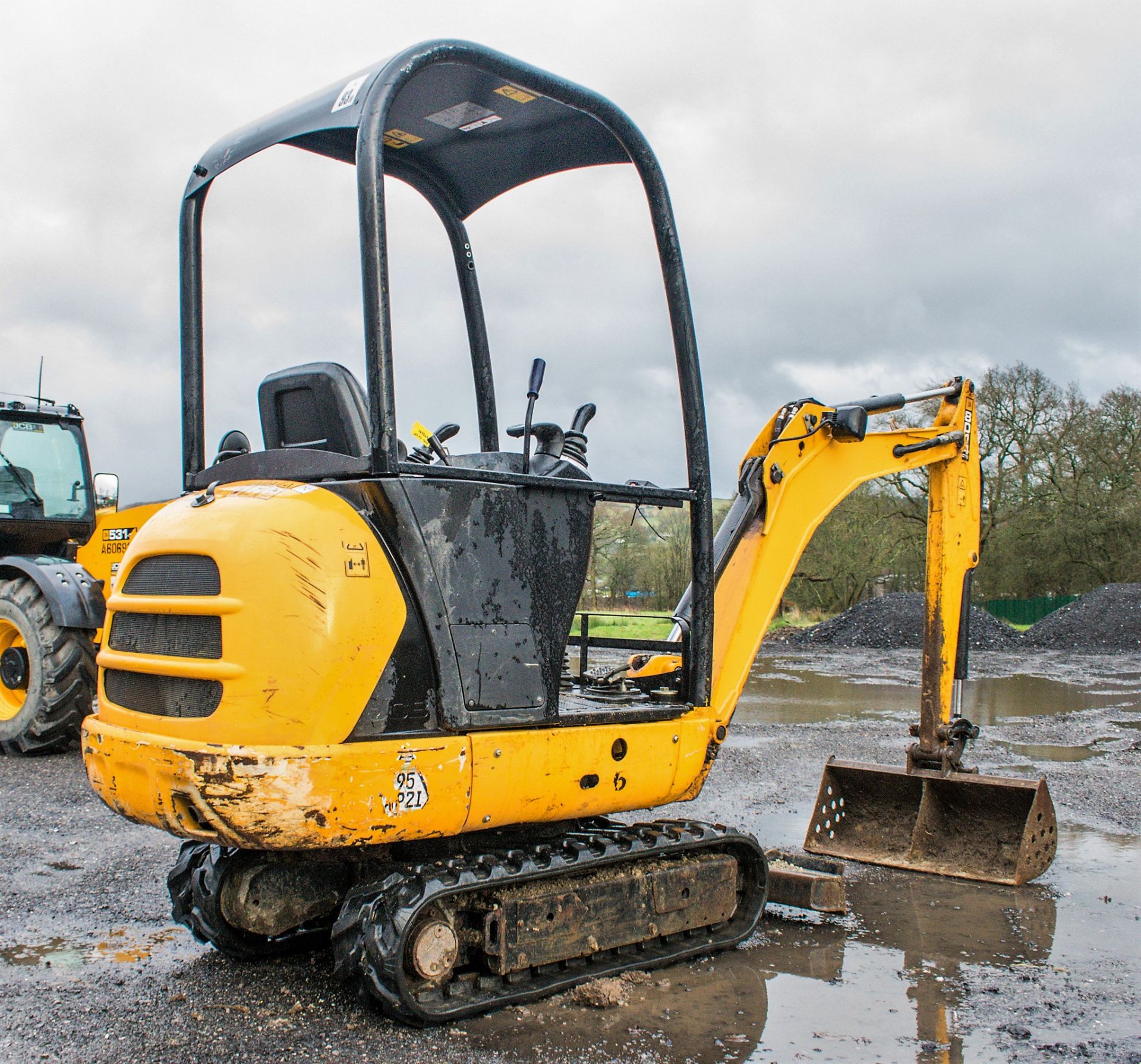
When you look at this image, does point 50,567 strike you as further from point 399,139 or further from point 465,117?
point 465,117

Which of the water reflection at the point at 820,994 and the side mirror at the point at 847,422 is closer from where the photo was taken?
the water reflection at the point at 820,994

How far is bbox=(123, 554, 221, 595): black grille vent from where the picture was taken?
322cm

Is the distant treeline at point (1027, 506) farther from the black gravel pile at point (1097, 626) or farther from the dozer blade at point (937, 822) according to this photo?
the dozer blade at point (937, 822)

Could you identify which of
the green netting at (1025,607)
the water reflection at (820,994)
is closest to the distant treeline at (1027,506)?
the green netting at (1025,607)

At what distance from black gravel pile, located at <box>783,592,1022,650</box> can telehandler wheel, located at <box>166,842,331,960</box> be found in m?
18.5

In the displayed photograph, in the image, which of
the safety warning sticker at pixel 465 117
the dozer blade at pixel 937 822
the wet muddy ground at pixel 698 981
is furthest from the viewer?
the dozer blade at pixel 937 822

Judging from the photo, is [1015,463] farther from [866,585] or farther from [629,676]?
[629,676]

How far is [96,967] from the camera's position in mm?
3840

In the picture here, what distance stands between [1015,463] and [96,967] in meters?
30.7

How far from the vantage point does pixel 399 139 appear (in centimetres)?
413

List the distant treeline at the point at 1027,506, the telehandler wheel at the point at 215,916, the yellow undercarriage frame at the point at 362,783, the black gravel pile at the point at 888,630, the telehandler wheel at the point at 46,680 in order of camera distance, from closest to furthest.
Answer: the yellow undercarriage frame at the point at 362,783
the telehandler wheel at the point at 215,916
the telehandler wheel at the point at 46,680
the black gravel pile at the point at 888,630
the distant treeline at the point at 1027,506

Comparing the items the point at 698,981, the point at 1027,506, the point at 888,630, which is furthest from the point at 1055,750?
the point at 1027,506

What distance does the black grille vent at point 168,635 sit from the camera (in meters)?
3.20

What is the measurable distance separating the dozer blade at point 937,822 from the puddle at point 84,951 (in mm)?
3117
